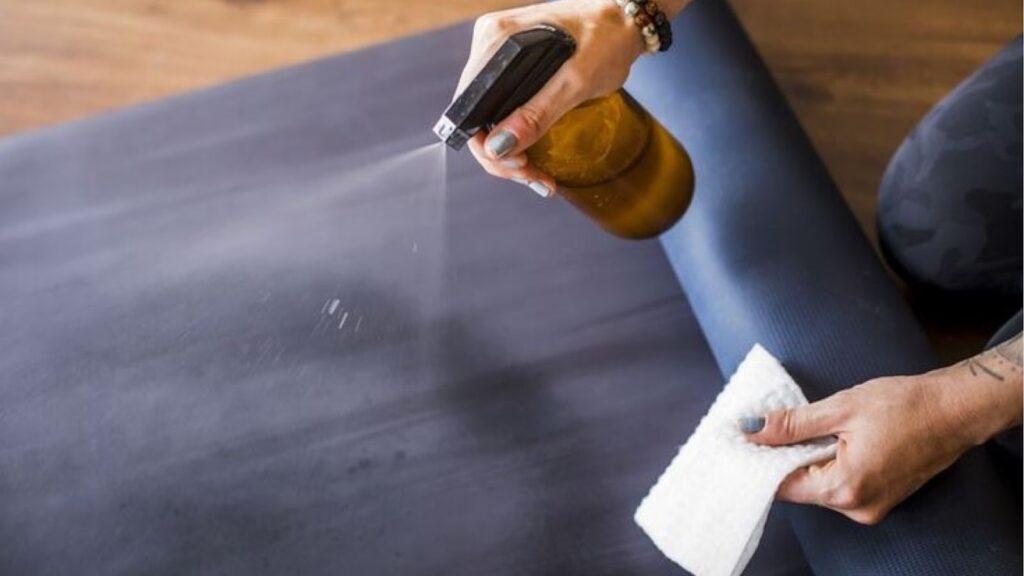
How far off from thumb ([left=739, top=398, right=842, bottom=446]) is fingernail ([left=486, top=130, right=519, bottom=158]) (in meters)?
0.30

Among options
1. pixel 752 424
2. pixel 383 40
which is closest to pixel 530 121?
pixel 752 424

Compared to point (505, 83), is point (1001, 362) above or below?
below

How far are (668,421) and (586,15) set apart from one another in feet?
1.27

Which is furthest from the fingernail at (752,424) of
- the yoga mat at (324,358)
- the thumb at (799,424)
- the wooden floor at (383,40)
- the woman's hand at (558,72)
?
the wooden floor at (383,40)

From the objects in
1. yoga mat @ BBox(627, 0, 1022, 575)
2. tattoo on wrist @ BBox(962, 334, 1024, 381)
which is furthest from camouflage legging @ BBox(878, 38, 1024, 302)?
tattoo on wrist @ BBox(962, 334, 1024, 381)

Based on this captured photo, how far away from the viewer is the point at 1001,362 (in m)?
0.72

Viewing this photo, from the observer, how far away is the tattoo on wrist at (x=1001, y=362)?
28.0 inches

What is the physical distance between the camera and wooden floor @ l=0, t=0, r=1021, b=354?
4.14ft

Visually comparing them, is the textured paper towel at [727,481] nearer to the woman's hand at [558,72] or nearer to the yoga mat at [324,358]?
the yoga mat at [324,358]

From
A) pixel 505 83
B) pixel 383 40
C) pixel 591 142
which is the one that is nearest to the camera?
pixel 505 83

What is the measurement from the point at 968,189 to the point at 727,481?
40 cm

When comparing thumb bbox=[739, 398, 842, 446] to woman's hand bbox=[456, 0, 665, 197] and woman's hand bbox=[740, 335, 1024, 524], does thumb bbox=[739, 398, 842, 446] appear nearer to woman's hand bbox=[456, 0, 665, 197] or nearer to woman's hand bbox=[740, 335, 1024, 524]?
woman's hand bbox=[740, 335, 1024, 524]

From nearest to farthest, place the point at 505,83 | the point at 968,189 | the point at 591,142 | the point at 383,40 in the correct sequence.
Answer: the point at 505,83, the point at 591,142, the point at 968,189, the point at 383,40

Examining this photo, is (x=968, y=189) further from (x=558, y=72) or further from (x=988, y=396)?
(x=558, y=72)
